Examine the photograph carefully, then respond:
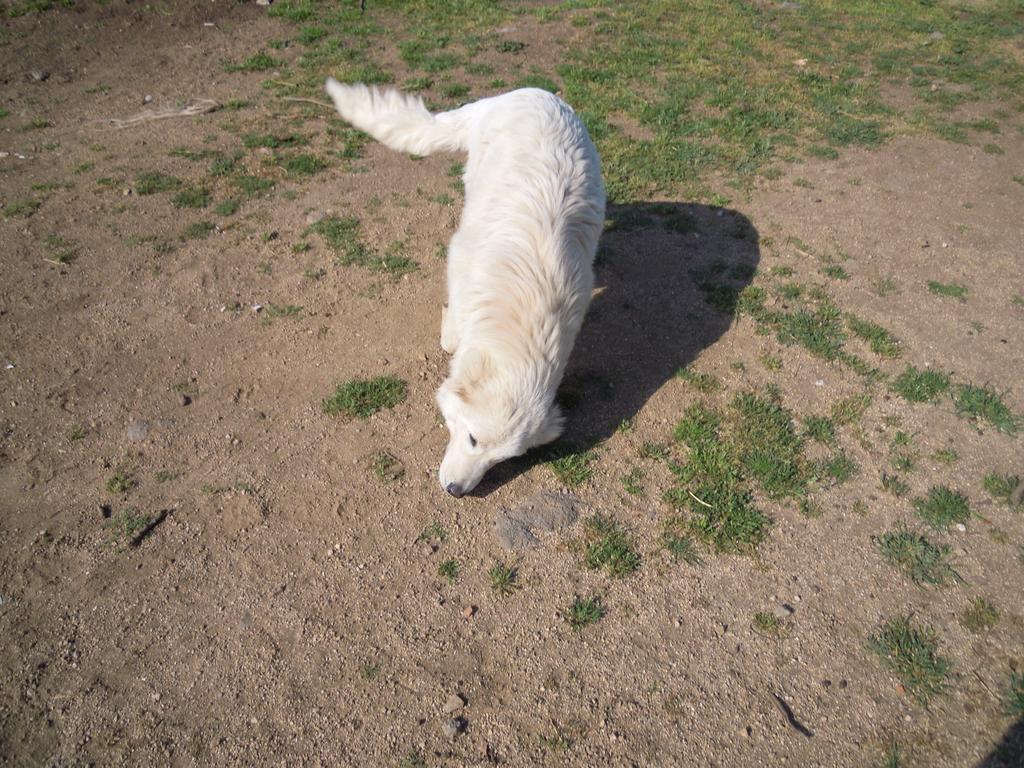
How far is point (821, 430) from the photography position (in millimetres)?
5000

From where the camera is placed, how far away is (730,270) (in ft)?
21.8

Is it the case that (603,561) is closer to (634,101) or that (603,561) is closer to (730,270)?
(730,270)

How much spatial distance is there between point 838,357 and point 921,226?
3281 mm

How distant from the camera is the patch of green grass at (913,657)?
3.56 meters

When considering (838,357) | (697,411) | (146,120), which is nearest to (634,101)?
(838,357)

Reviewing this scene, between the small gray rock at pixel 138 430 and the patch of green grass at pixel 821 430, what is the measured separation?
540cm

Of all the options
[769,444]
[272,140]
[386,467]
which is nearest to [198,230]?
[272,140]

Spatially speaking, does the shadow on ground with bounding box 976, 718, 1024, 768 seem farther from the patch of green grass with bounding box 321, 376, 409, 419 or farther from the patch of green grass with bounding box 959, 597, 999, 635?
the patch of green grass with bounding box 321, 376, 409, 419

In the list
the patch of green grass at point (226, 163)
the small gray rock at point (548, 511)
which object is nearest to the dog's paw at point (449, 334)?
the small gray rock at point (548, 511)

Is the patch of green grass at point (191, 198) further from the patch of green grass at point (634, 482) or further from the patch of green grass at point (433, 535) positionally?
the patch of green grass at point (634, 482)

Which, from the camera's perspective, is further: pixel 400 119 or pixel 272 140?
pixel 272 140

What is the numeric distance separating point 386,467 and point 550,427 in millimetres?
1361

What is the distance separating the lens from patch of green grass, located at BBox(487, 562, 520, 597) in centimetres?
391

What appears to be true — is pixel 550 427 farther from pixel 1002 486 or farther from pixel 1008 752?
pixel 1002 486
